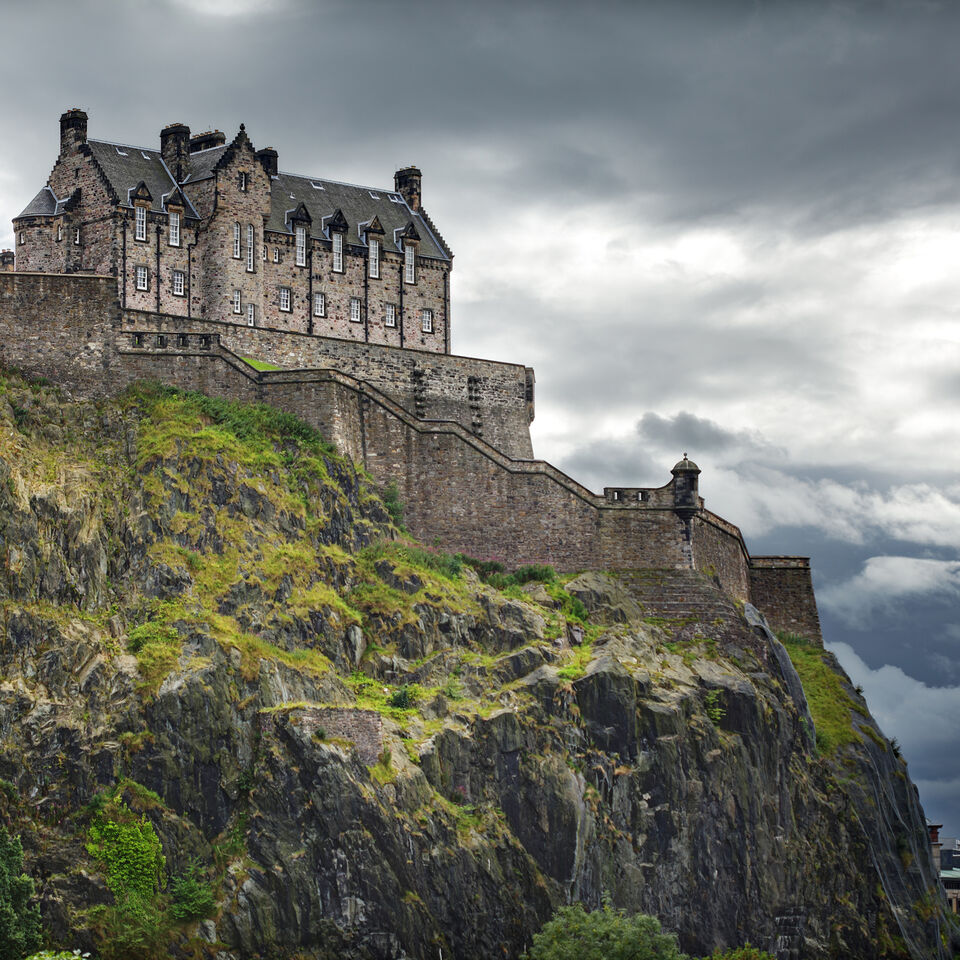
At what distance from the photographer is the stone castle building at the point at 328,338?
8869 cm

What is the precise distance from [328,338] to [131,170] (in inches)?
596

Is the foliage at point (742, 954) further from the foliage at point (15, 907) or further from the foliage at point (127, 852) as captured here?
the foliage at point (15, 907)

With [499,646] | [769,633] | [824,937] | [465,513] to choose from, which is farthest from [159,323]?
[824,937]

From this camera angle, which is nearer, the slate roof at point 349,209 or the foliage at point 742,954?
the foliage at point 742,954

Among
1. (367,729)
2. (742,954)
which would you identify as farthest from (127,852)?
(742,954)

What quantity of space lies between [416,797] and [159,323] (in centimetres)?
2880

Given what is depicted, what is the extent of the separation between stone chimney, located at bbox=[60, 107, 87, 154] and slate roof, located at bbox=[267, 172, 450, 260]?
36.6 feet

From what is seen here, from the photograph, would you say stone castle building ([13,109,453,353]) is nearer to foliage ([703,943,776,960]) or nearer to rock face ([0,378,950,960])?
rock face ([0,378,950,960])

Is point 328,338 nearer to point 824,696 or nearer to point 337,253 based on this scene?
point 337,253

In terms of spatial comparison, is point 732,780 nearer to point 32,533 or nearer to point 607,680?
point 607,680

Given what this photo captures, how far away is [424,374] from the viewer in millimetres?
100312

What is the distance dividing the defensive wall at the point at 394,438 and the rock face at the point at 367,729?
201 cm

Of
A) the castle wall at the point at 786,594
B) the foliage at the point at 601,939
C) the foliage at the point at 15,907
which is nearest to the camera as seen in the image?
the foliage at the point at 15,907

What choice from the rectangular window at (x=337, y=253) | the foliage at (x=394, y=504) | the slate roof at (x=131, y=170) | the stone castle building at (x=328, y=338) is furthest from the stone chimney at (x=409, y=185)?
the foliage at (x=394, y=504)
